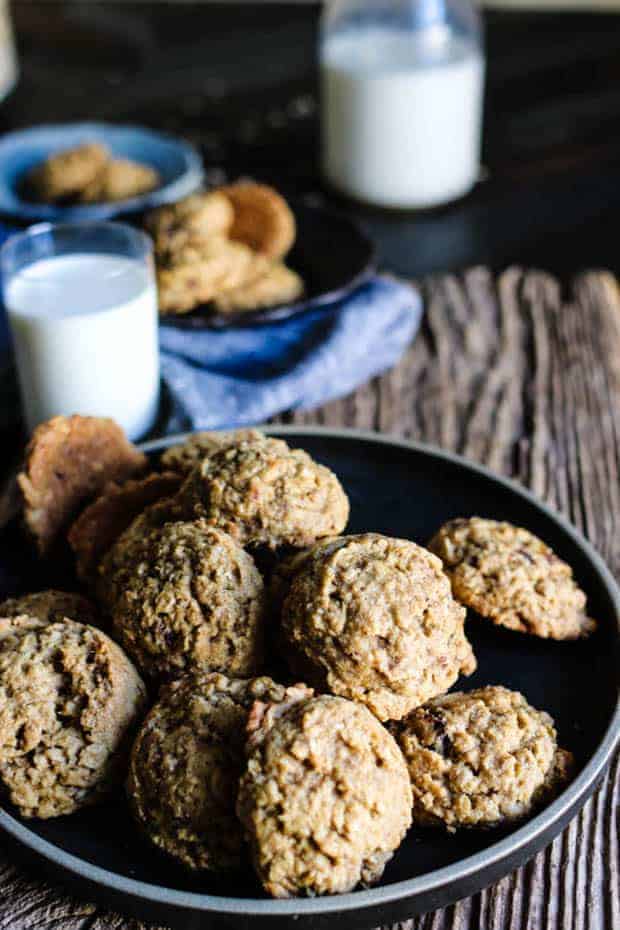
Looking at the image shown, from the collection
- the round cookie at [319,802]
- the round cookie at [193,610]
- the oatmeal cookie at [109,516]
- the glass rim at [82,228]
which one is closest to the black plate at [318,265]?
the glass rim at [82,228]

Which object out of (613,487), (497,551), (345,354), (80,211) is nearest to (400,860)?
(497,551)

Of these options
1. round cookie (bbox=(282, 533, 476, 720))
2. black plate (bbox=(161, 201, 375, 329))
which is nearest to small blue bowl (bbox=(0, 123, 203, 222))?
black plate (bbox=(161, 201, 375, 329))

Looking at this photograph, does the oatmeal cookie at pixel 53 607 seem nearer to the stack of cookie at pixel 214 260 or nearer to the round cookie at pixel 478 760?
the round cookie at pixel 478 760

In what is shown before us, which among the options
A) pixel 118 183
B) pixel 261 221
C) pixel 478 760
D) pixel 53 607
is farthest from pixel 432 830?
pixel 118 183

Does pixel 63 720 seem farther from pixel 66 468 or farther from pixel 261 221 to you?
pixel 261 221

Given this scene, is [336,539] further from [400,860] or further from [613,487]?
[613,487]

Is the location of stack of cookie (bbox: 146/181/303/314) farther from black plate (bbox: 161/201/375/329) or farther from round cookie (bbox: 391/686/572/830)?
round cookie (bbox: 391/686/572/830)
